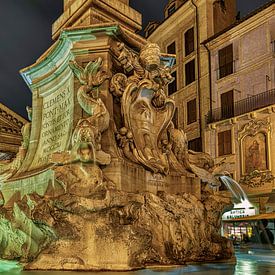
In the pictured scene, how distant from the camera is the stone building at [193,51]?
2970 cm

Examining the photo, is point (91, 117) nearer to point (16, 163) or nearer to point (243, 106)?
point (16, 163)

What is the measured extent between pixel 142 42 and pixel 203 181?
2895 millimetres

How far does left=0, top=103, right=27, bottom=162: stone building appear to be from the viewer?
19016mm

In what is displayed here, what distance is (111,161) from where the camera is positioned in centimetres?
723

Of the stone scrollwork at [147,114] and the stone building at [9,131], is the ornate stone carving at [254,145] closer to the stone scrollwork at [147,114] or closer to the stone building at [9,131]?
the stone building at [9,131]

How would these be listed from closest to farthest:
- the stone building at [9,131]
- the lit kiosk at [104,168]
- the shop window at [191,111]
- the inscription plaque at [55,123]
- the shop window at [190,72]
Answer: the lit kiosk at [104,168] → the inscription plaque at [55,123] → the stone building at [9,131] → the shop window at [191,111] → the shop window at [190,72]

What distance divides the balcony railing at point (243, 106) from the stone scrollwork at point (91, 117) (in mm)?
17875

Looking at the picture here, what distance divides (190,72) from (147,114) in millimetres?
23761

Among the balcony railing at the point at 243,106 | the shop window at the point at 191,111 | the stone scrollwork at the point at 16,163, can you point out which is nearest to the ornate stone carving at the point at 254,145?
the balcony railing at the point at 243,106

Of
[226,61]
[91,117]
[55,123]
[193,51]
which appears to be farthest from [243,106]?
[91,117]

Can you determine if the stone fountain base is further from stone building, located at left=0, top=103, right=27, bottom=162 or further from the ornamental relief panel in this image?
the ornamental relief panel

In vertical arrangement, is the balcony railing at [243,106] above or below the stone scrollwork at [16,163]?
above

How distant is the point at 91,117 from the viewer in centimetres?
734

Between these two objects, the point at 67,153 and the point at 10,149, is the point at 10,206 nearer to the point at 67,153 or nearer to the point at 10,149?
the point at 67,153
